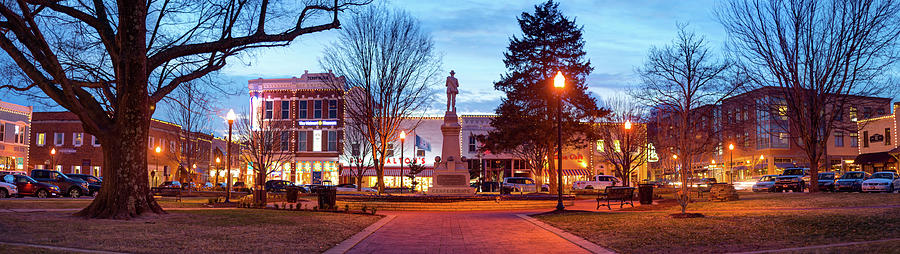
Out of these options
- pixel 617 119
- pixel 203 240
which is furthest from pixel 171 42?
pixel 617 119

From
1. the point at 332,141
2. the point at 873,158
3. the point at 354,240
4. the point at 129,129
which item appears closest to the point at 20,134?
the point at 332,141

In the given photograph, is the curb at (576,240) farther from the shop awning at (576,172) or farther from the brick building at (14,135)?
the brick building at (14,135)

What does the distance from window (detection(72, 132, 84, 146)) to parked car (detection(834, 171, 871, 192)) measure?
61834 millimetres

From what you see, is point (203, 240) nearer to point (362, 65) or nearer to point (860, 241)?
point (860, 241)

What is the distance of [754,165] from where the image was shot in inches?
2817

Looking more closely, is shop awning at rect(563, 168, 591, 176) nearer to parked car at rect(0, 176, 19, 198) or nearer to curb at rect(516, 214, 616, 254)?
parked car at rect(0, 176, 19, 198)

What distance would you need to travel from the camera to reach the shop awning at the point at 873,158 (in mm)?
57500

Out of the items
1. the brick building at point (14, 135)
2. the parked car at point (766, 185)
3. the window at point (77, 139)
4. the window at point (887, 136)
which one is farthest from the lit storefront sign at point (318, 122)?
the window at point (887, 136)

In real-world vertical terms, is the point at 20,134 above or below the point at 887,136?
below

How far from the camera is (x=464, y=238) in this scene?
12.6 meters

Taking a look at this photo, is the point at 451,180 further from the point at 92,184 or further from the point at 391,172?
the point at 391,172

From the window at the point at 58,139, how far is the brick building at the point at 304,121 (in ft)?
57.8

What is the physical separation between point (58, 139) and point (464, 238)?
6022 centimetres

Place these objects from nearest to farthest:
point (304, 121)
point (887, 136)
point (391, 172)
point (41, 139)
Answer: point (41, 139)
point (887, 136)
point (391, 172)
point (304, 121)
